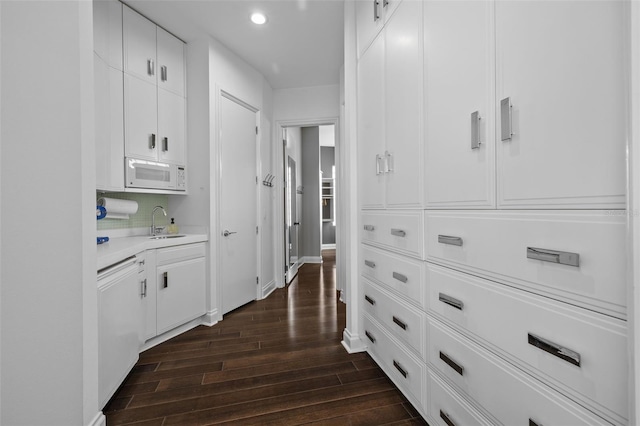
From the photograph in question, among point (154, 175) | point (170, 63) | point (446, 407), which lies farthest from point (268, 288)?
point (446, 407)

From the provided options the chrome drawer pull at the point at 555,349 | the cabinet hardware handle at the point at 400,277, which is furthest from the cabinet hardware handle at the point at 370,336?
the chrome drawer pull at the point at 555,349

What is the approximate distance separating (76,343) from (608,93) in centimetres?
200

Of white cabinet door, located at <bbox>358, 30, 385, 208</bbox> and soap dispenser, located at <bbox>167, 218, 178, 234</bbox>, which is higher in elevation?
white cabinet door, located at <bbox>358, 30, 385, 208</bbox>

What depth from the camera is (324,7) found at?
2541mm

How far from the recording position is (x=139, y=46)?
2.54 meters

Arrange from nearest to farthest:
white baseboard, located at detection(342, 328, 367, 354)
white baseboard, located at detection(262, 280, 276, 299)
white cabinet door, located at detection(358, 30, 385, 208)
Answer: white cabinet door, located at detection(358, 30, 385, 208)
white baseboard, located at detection(342, 328, 367, 354)
white baseboard, located at detection(262, 280, 276, 299)

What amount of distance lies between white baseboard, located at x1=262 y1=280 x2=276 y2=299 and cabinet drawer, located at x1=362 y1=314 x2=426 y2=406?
5.97ft

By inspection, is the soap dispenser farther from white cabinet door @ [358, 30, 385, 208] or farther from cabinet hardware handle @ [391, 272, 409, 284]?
cabinet hardware handle @ [391, 272, 409, 284]

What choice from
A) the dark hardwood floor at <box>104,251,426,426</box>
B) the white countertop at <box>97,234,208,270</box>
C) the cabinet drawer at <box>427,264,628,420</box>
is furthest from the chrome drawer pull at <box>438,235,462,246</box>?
the white countertop at <box>97,234,208,270</box>

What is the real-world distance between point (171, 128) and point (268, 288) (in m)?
2.23

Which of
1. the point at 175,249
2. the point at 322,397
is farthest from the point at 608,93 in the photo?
the point at 175,249

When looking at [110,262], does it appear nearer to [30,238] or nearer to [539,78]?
[30,238]

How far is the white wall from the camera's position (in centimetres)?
110

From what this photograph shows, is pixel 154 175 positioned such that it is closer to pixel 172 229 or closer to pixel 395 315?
pixel 172 229
